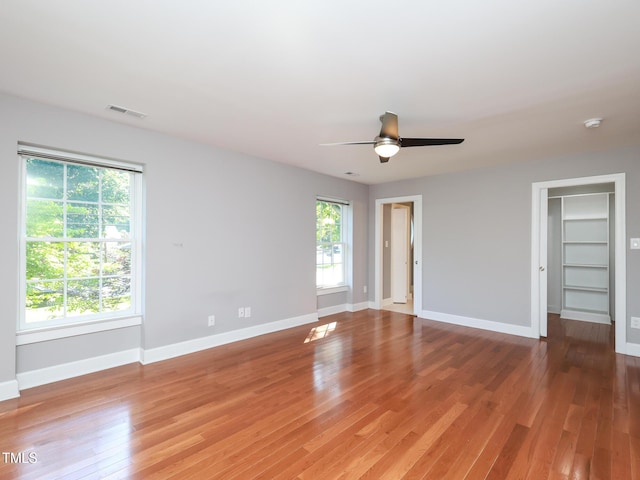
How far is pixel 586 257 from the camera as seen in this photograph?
5.49m

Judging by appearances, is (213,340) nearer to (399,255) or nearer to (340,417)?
(340,417)

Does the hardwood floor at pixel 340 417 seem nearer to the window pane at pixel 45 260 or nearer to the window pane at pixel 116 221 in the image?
the window pane at pixel 45 260

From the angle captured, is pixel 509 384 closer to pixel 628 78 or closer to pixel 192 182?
pixel 628 78

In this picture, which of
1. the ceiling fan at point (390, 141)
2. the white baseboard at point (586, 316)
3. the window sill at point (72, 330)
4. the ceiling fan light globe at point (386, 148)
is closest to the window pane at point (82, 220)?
the window sill at point (72, 330)

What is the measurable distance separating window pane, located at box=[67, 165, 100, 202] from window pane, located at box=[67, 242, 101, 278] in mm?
464

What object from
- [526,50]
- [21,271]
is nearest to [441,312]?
[526,50]

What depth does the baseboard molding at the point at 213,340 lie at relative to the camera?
355 centimetres

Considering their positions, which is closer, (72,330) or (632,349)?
(72,330)

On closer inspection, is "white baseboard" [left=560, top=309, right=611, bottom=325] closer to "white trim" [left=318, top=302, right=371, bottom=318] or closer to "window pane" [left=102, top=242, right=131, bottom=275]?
"white trim" [left=318, top=302, right=371, bottom=318]

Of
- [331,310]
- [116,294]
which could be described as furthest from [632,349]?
[116,294]

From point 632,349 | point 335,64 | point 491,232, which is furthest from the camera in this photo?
point 491,232

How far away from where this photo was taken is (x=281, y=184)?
4.87 metres

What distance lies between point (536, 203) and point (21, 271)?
599cm

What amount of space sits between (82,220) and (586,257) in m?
7.26
